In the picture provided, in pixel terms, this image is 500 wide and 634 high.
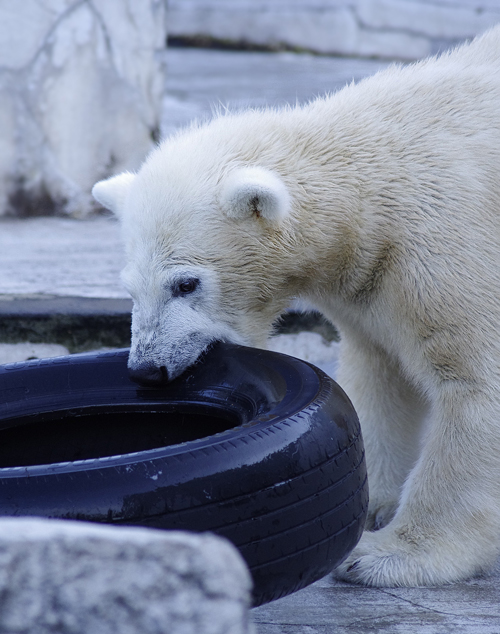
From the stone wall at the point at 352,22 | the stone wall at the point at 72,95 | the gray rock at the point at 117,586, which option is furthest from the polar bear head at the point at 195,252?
the stone wall at the point at 352,22

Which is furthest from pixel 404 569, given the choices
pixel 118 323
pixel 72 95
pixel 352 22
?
pixel 352 22

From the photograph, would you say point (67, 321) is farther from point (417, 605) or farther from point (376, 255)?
point (417, 605)

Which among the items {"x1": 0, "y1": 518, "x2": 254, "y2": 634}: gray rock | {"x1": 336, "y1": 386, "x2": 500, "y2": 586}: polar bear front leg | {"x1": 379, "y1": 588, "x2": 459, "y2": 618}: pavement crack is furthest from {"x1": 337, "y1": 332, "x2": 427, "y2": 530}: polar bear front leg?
{"x1": 0, "y1": 518, "x2": 254, "y2": 634}: gray rock

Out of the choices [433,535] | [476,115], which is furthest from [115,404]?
[476,115]

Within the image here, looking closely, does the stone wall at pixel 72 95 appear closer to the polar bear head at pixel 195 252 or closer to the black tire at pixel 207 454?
the polar bear head at pixel 195 252

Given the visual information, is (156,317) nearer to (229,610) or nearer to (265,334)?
(265,334)

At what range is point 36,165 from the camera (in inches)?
196

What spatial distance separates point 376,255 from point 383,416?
747 millimetres

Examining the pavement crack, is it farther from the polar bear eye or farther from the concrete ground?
the polar bear eye

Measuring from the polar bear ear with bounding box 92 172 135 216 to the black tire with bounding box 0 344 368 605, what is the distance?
0.52m

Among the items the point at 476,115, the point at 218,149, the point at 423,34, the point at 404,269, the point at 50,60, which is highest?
the point at 476,115

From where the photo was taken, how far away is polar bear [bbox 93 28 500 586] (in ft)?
7.21

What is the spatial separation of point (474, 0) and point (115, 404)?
10401 millimetres

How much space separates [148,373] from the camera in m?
2.24
